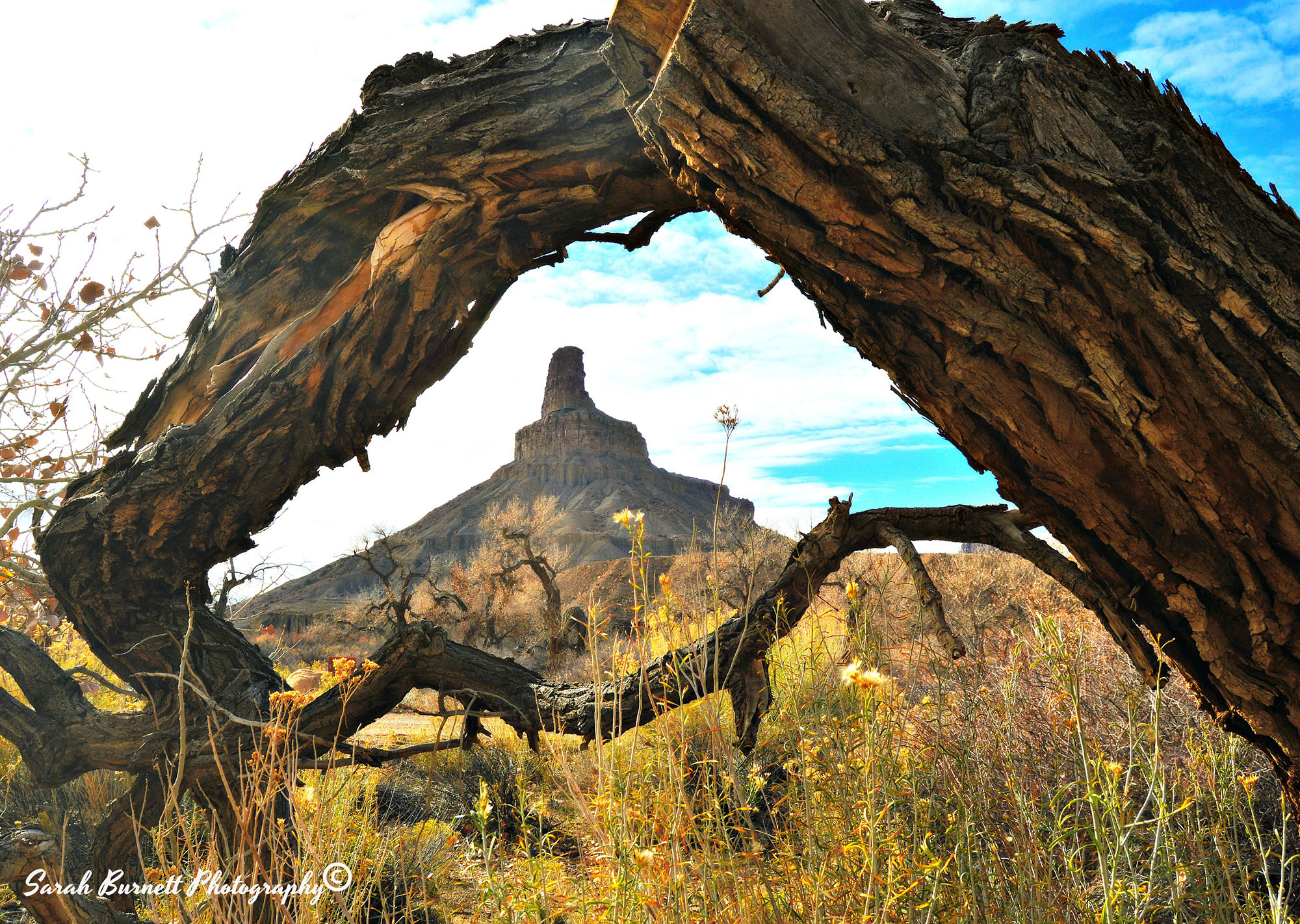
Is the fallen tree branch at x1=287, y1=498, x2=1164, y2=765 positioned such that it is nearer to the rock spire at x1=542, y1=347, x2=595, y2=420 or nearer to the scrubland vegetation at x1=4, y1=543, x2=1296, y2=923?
the scrubland vegetation at x1=4, y1=543, x2=1296, y2=923

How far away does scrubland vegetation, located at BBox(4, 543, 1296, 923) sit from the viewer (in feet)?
5.05

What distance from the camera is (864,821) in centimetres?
154

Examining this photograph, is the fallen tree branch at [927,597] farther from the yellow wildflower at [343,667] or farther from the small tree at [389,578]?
the small tree at [389,578]

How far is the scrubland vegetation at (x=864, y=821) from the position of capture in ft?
5.05

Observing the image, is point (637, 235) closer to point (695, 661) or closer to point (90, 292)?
point (695, 661)

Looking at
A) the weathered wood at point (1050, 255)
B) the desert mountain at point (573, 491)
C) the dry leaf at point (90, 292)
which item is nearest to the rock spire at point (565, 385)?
the desert mountain at point (573, 491)

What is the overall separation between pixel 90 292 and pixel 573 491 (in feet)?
179

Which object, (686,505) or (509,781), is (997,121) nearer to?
(509,781)

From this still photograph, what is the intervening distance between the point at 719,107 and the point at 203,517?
271 cm

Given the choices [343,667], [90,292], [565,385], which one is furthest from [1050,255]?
[565,385]

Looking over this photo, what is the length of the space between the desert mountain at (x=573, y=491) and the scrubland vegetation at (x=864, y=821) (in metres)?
40.9

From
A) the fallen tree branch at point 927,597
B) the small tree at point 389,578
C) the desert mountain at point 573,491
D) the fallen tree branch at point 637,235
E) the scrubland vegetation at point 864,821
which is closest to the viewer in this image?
the scrubland vegetation at point 864,821

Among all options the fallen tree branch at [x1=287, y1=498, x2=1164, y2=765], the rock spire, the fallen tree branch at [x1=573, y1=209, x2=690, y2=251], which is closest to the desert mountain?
the rock spire

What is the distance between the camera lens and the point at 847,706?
126 inches
